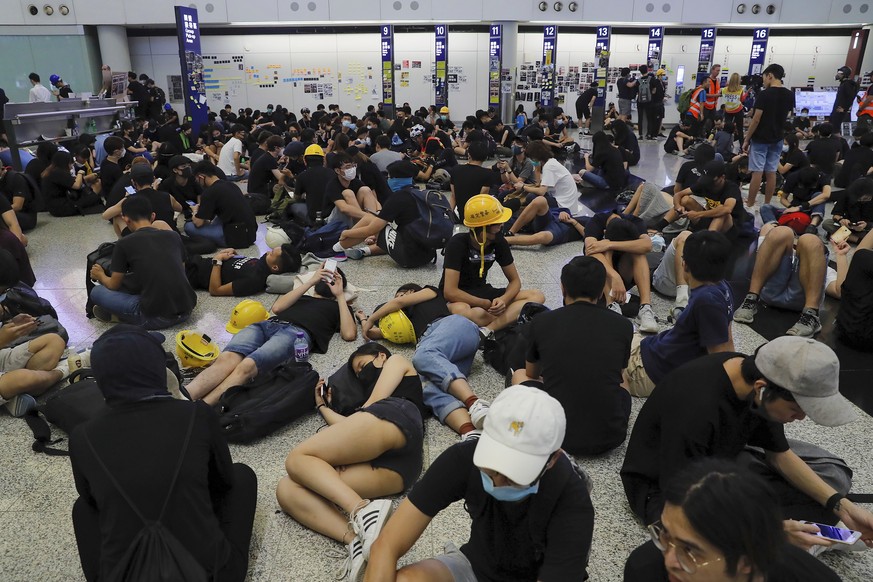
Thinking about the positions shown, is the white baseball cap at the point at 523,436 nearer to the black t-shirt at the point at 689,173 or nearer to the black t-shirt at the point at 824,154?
the black t-shirt at the point at 689,173

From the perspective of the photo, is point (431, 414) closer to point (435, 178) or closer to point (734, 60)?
point (435, 178)

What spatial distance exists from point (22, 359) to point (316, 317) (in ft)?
6.19

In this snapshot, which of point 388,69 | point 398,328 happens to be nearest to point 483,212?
point 398,328

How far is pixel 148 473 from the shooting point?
6.76 feet

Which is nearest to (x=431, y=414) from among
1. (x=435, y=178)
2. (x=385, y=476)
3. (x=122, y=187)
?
(x=385, y=476)

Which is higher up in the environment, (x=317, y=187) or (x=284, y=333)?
(x=317, y=187)

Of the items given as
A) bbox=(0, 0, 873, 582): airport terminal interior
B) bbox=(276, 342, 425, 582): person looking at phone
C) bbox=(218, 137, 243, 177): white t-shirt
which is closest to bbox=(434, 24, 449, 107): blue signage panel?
bbox=(0, 0, 873, 582): airport terminal interior

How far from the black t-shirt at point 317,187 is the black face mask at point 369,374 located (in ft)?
14.4

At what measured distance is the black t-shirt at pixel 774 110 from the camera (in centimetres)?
837

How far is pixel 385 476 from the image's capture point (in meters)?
2.96

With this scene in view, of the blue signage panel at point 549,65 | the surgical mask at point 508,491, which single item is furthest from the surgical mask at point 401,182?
the blue signage panel at point 549,65

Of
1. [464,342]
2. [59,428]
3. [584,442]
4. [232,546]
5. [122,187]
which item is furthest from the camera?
[122,187]

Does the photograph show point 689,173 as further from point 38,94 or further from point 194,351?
point 38,94

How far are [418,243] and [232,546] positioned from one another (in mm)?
4458
